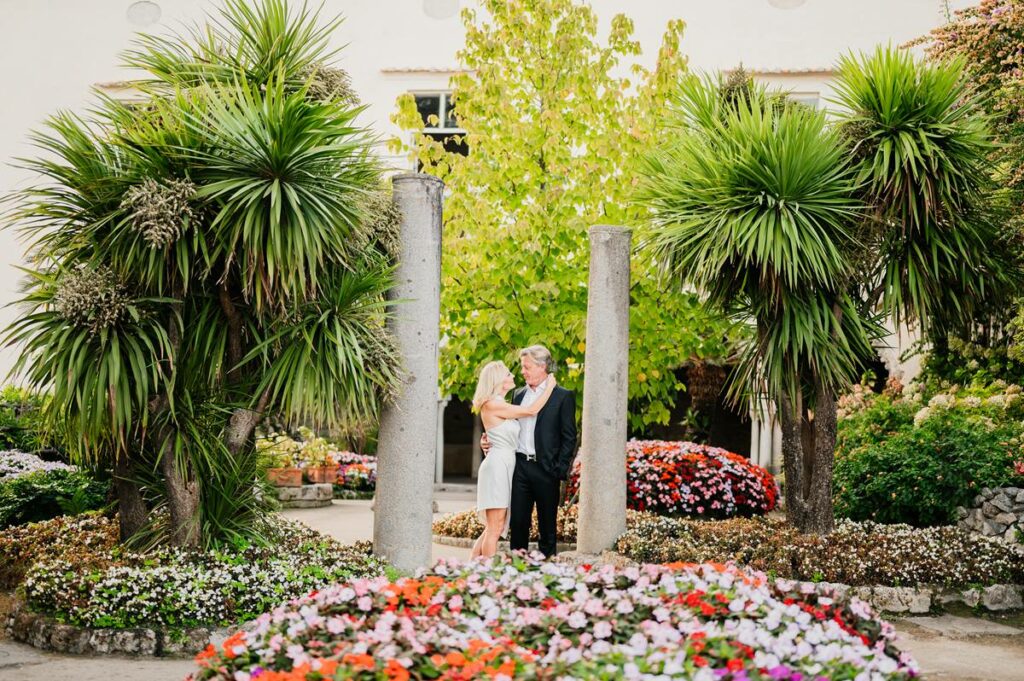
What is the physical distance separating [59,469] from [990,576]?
8.99 m

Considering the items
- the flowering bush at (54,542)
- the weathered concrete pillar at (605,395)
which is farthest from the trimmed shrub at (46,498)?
the weathered concrete pillar at (605,395)

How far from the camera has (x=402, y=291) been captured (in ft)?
24.0

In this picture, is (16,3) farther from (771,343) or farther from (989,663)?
(989,663)

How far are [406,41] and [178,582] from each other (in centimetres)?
1397

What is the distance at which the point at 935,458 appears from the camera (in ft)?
32.6

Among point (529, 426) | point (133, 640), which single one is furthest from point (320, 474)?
point (133, 640)

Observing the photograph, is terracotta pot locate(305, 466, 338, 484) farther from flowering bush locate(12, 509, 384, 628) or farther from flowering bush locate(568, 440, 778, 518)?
flowering bush locate(12, 509, 384, 628)

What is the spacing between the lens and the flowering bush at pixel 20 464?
38.7 feet

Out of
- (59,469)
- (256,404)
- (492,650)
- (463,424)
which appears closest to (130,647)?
(256,404)

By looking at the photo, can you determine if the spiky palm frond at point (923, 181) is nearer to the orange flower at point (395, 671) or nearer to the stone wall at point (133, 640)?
the stone wall at point (133, 640)

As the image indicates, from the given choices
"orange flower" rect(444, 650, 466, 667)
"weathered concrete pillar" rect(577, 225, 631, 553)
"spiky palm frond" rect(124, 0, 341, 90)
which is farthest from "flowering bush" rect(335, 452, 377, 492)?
"orange flower" rect(444, 650, 466, 667)

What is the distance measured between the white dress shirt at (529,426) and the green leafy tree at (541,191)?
7.83 ft

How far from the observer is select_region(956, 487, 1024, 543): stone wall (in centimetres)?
925

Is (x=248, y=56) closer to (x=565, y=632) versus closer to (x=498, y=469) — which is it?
(x=498, y=469)
